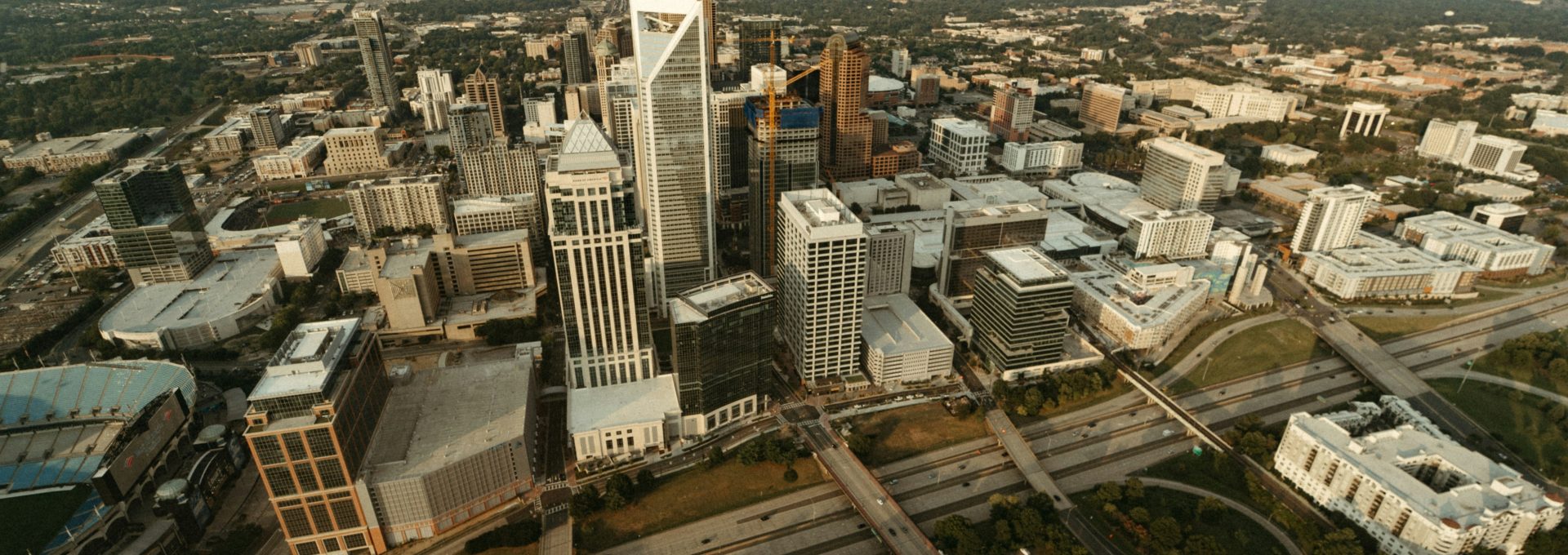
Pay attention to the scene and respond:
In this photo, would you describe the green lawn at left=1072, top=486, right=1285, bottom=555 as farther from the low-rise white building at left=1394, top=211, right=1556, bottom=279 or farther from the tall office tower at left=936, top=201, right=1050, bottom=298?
the low-rise white building at left=1394, top=211, right=1556, bottom=279

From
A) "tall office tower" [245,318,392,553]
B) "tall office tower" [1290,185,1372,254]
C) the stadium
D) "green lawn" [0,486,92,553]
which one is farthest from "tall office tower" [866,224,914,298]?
"green lawn" [0,486,92,553]

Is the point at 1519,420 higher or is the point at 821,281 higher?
the point at 821,281

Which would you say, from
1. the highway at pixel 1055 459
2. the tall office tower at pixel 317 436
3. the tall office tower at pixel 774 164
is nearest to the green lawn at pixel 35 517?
the tall office tower at pixel 317 436

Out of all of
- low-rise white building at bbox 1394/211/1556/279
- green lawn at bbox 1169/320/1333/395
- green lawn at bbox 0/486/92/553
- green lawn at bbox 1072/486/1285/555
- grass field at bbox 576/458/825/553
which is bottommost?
grass field at bbox 576/458/825/553

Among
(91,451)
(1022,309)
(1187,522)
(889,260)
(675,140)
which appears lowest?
(1187,522)

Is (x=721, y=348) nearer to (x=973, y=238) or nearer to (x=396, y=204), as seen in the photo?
(x=973, y=238)

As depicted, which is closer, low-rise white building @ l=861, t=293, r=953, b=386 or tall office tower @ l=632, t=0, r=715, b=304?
low-rise white building @ l=861, t=293, r=953, b=386

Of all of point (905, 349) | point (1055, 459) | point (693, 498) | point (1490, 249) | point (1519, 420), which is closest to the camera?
point (693, 498)

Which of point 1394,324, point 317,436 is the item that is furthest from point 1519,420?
point 317,436
